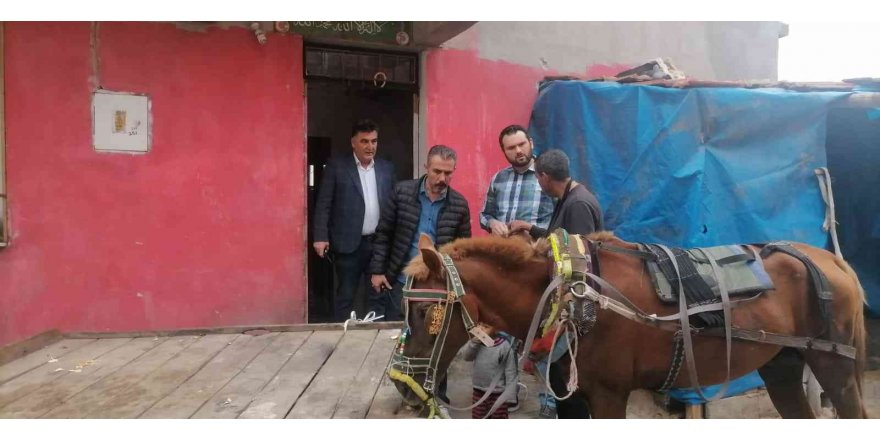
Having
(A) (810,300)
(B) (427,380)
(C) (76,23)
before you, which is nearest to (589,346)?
(B) (427,380)

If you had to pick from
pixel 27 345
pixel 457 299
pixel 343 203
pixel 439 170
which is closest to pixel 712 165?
pixel 439 170

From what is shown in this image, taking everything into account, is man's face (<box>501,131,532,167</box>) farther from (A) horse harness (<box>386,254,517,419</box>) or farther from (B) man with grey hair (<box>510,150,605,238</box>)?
(A) horse harness (<box>386,254,517,419</box>)

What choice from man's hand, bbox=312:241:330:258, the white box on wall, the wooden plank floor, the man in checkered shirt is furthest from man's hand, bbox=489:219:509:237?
the white box on wall

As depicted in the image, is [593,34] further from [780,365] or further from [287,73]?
[780,365]

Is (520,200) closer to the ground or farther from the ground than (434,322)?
farther from the ground

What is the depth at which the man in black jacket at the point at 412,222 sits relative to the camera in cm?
372

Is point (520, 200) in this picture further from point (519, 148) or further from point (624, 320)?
point (624, 320)

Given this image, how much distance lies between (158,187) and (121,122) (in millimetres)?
529

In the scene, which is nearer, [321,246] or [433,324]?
[433,324]

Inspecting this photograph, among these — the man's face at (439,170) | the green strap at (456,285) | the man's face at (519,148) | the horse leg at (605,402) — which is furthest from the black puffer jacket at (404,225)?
the horse leg at (605,402)

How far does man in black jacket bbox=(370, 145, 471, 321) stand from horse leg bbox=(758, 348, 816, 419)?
1844 millimetres

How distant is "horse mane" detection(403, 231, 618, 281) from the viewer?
2324mm

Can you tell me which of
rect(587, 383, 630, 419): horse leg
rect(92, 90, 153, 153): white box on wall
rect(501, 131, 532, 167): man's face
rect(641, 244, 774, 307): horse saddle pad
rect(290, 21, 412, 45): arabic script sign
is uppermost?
rect(290, 21, 412, 45): arabic script sign

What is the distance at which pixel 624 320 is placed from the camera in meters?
2.34
